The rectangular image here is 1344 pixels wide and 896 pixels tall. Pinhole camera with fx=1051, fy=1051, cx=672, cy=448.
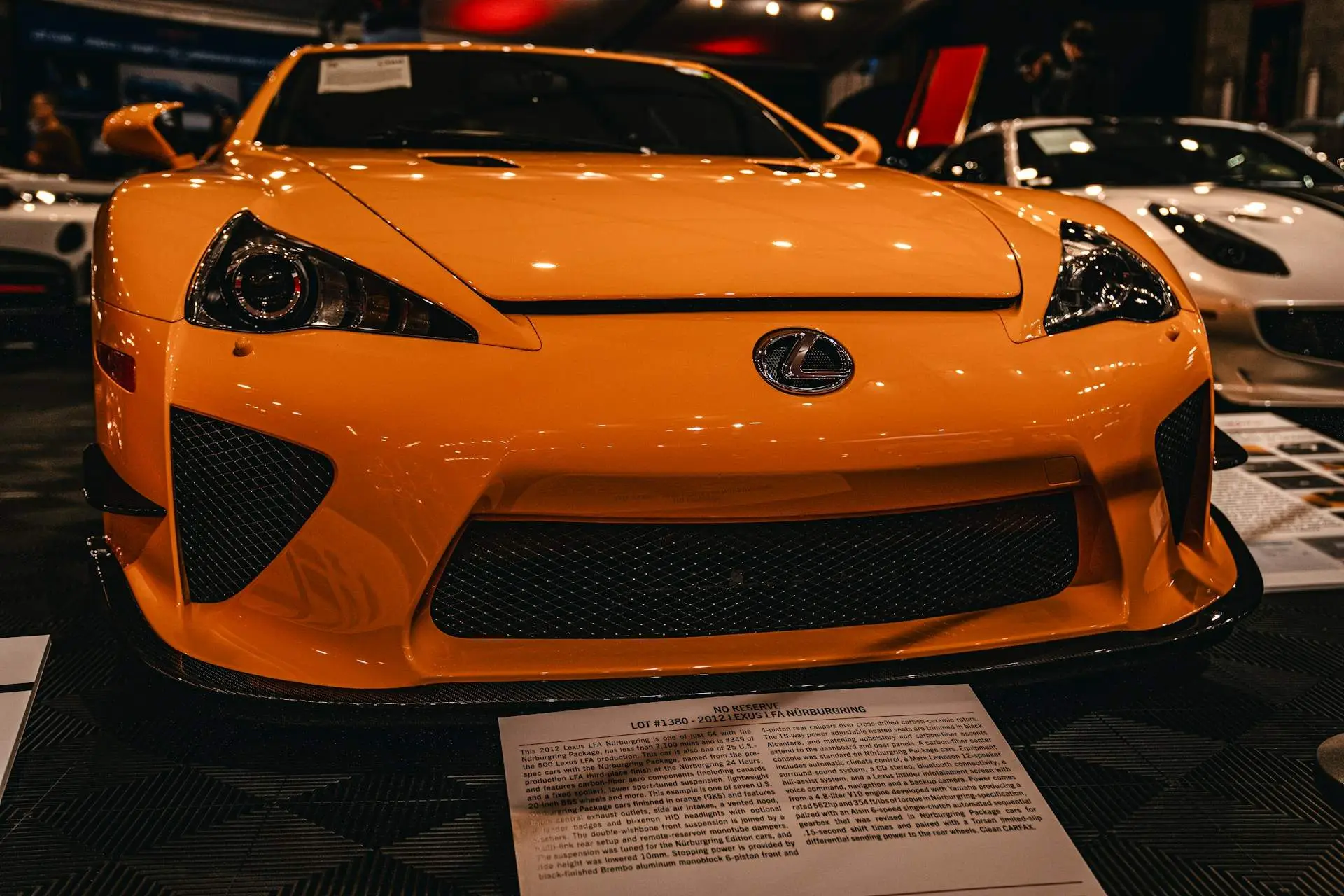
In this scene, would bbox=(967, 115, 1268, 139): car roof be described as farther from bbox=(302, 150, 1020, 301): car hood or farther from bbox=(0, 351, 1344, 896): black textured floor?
bbox=(0, 351, 1344, 896): black textured floor

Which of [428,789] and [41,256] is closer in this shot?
[428,789]

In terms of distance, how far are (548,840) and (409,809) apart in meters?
0.21

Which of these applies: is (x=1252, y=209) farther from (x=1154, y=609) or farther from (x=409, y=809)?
(x=409, y=809)

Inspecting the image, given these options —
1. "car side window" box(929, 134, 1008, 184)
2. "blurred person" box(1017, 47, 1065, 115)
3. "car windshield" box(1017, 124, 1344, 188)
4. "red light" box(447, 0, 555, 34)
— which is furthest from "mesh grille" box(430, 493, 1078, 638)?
"red light" box(447, 0, 555, 34)

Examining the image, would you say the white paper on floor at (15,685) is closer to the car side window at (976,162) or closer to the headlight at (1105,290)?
the headlight at (1105,290)

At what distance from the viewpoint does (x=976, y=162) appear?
4043 mm

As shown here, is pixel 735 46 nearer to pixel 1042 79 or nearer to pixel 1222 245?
pixel 1042 79

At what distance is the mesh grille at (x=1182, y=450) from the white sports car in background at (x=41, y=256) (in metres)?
3.56

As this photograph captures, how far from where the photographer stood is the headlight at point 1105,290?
1332mm

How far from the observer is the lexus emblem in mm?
1157

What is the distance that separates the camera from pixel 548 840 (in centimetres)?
106

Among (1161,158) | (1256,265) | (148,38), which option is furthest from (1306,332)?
(148,38)

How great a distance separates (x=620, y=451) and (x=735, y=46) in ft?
53.9

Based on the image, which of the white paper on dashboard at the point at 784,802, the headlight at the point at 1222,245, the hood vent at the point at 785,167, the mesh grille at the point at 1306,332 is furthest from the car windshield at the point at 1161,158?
the white paper on dashboard at the point at 784,802
